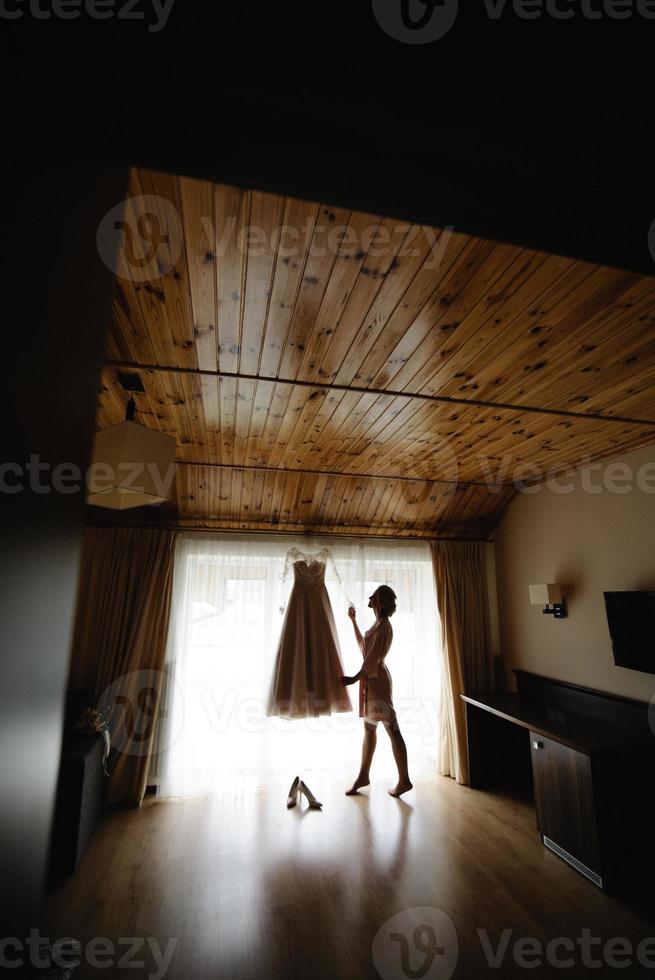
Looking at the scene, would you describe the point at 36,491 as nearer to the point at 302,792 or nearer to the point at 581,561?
the point at 581,561

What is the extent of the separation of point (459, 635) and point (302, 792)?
77.3 inches

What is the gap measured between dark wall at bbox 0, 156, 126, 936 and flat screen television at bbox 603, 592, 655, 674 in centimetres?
336

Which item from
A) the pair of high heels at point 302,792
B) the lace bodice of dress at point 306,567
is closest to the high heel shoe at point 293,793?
the pair of high heels at point 302,792

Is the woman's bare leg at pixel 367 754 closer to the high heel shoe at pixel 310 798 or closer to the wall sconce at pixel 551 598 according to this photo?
the high heel shoe at pixel 310 798

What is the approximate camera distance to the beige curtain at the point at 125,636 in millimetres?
3744

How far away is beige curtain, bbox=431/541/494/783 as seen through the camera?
4.32 meters

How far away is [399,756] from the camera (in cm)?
381

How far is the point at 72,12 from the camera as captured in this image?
51 centimetres

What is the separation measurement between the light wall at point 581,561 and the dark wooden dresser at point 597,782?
0.65 feet

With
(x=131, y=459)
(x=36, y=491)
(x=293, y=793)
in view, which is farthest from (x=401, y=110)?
(x=293, y=793)

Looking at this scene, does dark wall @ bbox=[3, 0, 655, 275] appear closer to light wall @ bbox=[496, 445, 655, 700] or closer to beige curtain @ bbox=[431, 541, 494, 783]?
light wall @ bbox=[496, 445, 655, 700]

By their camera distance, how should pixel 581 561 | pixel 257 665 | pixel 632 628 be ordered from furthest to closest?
pixel 257 665, pixel 581 561, pixel 632 628

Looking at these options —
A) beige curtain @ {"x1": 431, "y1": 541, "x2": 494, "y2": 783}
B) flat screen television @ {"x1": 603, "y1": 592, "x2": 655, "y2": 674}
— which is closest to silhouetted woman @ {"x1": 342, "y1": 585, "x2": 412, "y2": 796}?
beige curtain @ {"x1": 431, "y1": 541, "x2": 494, "y2": 783}

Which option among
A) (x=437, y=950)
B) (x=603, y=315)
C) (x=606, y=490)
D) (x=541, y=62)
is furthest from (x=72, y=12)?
(x=606, y=490)
